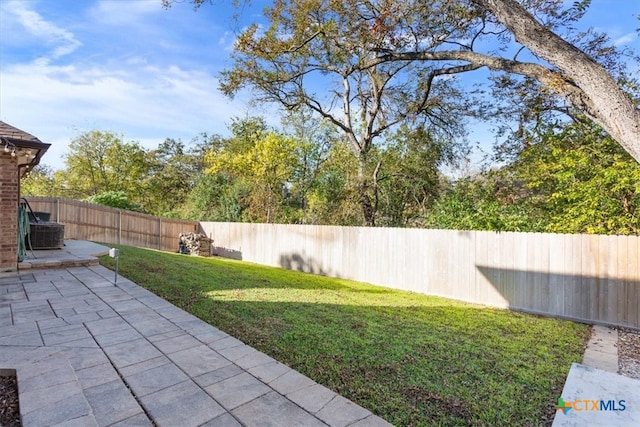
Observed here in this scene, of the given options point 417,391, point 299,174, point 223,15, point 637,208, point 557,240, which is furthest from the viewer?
point 299,174

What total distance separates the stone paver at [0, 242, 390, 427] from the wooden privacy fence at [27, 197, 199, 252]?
27.2 ft

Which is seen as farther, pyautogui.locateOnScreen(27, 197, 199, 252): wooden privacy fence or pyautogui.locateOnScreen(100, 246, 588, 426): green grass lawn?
pyautogui.locateOnScreen(27, 197, 199, 252): wooden privacy fence

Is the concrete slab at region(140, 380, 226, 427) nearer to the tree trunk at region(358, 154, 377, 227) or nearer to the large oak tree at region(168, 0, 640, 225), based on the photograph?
the large oak tree at region(168, 0, 640, 225)

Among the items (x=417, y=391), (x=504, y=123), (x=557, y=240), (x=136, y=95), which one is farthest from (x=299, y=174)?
(x=417, y=391)

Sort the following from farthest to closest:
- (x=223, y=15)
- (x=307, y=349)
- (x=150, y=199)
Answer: (x=150, y=199) → (x=223, y=15) → (x=307, y=349)

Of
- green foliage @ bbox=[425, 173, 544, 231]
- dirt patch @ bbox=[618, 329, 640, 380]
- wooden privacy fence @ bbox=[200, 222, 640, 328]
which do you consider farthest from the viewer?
green foliage @ bbox=[425, 173, 544, 231]

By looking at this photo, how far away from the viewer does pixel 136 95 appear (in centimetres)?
1167

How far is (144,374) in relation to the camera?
240 cm

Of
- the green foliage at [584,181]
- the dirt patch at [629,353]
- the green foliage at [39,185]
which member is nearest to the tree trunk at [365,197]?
the green foliage at [584,181]

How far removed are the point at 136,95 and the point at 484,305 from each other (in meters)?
12.6

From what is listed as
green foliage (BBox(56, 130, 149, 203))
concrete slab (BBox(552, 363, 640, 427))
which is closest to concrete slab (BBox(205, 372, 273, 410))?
concrete slab (BBox(552, 363, 640, 427))

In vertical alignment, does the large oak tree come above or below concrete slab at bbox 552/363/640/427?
above

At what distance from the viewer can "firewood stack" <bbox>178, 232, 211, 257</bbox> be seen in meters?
13.5

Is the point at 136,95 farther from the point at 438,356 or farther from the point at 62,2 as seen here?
the point at 438,356
